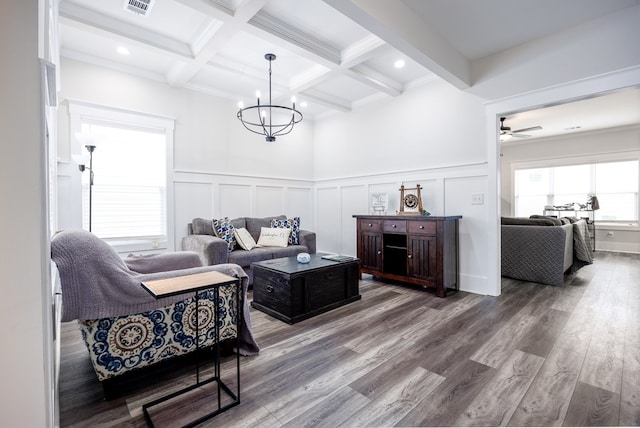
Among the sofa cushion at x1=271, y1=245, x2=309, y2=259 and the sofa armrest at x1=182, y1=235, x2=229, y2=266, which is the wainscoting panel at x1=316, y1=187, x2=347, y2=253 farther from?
the sofa armrest at x1=182, y1=235, x2=229, y2=266

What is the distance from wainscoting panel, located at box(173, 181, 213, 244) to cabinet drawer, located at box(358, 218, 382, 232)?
2303mm

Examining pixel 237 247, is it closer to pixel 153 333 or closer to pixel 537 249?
pixel 153 333

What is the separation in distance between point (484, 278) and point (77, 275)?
3.92 metres

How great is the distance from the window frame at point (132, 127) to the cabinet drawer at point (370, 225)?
271 cm

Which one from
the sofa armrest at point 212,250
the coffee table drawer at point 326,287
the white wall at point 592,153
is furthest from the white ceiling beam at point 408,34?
the white wall at point 592,153

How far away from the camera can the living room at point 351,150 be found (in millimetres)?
3248

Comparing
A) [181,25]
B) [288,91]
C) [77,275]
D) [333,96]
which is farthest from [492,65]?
[77,275]

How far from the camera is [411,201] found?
4219 millimetres

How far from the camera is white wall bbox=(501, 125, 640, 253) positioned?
20.9 feet

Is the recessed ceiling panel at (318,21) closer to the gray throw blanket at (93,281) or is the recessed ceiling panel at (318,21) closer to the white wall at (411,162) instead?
the white wall at (411,162)

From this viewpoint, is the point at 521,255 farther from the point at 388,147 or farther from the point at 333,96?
the point at 333,96

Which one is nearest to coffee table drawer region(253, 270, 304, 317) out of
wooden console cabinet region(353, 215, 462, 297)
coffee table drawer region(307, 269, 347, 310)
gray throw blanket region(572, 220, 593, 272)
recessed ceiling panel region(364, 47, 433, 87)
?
coffee table drawer region(307, 269, 347, 310)

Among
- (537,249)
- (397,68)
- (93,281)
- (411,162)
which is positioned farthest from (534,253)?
(93,281)

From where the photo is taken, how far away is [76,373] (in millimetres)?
1932
